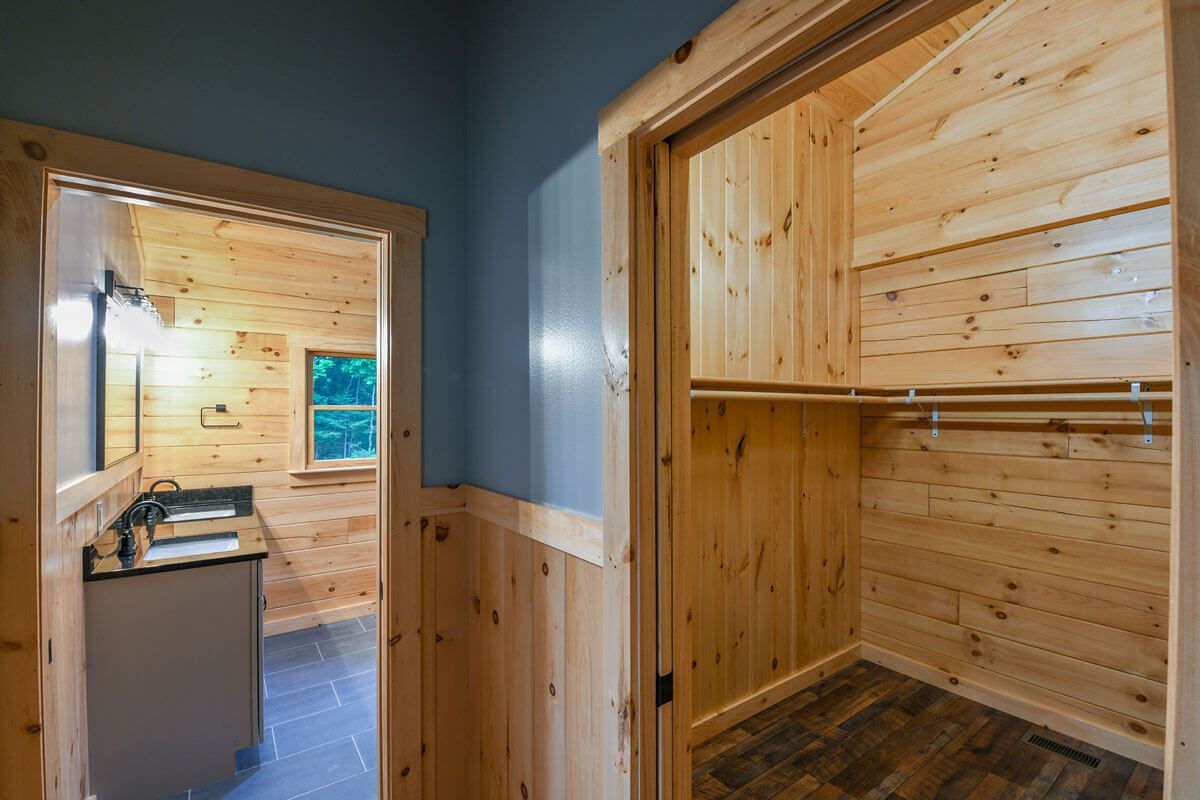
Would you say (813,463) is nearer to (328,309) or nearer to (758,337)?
(758,337)

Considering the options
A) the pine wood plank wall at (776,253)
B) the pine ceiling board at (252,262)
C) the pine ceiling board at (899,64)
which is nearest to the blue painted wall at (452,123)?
the pine wood plank wall at (776,253)

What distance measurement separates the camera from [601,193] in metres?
1.19

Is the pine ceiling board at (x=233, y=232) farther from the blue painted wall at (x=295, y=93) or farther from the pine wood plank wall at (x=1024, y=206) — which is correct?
the pine wood plank wall at (x=1024, y=206)

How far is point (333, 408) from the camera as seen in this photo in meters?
4.11

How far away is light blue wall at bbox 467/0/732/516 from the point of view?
123 centimetres

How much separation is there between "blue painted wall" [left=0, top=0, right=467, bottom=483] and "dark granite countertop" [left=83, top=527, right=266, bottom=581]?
50.0 inches

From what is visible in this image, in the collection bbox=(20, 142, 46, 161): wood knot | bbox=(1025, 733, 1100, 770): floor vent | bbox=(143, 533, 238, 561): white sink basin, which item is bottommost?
bbox=(1025, 733, 1100, 770): floor vent

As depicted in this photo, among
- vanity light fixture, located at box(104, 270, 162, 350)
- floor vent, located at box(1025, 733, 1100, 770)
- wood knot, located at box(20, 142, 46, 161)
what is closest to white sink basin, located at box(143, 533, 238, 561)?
vanity light fixture, located at box(104, 270, 162, 350)

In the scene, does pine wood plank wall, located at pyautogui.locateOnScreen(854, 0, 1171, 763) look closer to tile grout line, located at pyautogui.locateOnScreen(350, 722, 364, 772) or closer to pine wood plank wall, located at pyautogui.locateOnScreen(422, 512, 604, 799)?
pine wood plank wall, located at pyautogui.locateOnScreen(422, 512, 604, 799)

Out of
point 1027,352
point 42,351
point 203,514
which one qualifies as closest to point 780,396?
point 1027,352

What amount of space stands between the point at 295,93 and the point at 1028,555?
11.1ft

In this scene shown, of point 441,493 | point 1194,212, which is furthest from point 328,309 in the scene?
point 1194,212

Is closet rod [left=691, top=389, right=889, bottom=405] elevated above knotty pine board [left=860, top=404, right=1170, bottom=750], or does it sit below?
above

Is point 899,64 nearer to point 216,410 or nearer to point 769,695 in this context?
point 769,695
